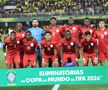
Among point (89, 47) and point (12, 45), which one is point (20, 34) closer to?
point (12, 45)

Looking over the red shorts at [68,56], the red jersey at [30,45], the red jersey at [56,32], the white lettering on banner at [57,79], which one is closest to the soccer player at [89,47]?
the red shorts at [68,56]

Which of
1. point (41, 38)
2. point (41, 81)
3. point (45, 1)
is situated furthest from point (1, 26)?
point (41, 81)

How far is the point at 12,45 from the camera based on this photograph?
1252 cm

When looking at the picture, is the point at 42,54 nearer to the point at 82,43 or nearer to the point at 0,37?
→ the point at 82,43

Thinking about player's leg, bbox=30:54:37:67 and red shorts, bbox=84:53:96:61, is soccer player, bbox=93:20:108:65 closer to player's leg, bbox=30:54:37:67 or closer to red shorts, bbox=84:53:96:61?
red shorts, bbox=84:53:96:61

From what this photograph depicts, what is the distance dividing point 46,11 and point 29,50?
28.7m

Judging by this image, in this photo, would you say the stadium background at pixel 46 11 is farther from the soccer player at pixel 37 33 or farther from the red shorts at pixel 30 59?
the red shorts at pixel 30 59

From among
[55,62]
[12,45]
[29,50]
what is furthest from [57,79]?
[12,45]

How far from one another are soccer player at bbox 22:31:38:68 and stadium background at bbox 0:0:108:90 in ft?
76.2

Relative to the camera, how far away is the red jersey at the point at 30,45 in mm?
12289

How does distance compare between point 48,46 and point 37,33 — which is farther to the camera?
point 37,33

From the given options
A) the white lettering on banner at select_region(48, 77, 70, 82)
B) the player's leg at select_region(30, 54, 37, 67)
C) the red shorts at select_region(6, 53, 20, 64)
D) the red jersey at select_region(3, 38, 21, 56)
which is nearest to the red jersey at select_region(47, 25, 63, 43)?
the player's leg at select_region(30, 54, 37, 67)

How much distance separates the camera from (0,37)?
119 feet

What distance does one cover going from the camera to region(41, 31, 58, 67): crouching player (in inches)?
481
